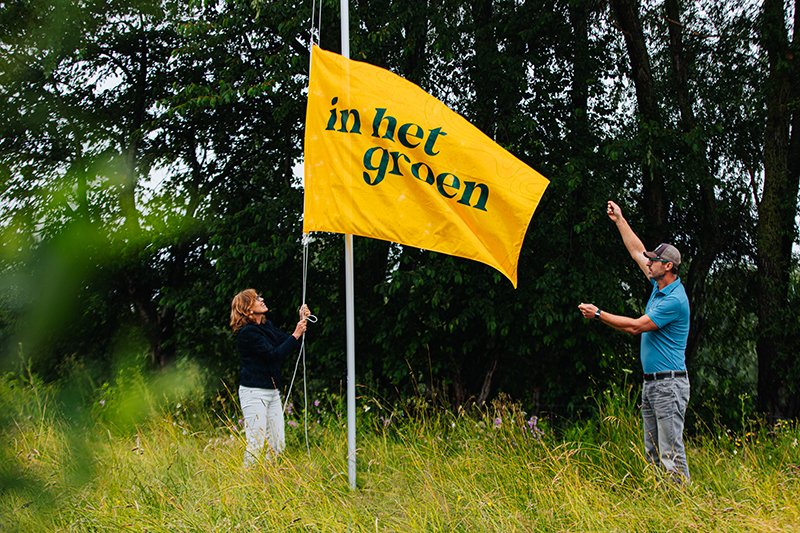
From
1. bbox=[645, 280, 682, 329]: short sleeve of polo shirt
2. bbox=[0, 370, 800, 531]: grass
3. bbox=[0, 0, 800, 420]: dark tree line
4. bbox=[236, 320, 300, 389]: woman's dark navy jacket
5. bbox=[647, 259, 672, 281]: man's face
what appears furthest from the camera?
bbox=[0, 0, 800, 420]: dark tree line

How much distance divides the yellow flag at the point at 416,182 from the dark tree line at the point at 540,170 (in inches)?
130

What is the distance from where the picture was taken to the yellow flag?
518 centimetres

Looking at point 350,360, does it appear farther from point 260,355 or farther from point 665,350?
point 665,350

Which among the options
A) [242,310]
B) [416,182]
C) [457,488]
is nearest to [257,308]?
[242,310]

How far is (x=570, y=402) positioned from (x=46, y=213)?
8.97 metres

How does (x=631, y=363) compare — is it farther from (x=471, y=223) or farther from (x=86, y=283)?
(x=86, y=283)

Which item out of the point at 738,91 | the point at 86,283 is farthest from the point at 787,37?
the point at 86,283

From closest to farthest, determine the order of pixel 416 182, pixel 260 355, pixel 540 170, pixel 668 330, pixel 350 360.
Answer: pixel 668 330 < pixel 416 182 < pixel 350 360 < pixel 260 355 < pixel 540 170

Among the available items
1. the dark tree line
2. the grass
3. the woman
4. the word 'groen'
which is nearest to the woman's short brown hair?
the woman

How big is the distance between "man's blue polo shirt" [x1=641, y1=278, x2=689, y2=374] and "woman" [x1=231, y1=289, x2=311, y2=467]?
8.08ft

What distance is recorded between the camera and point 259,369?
5.83 m

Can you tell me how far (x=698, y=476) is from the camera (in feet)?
17.5

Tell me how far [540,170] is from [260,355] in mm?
4781

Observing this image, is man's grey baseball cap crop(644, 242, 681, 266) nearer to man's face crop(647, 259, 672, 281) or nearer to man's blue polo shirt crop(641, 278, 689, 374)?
man's face crop(647, 259, 672, 281)
